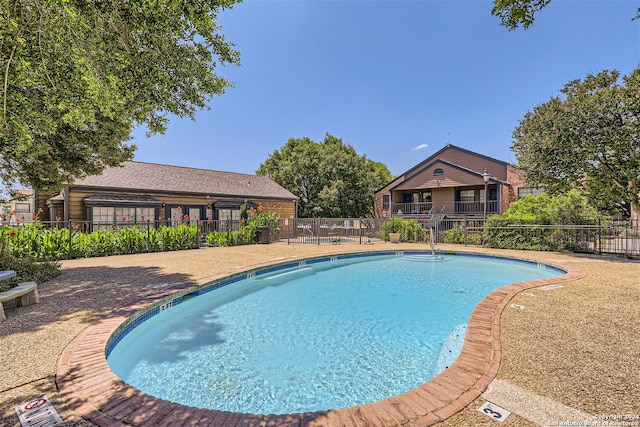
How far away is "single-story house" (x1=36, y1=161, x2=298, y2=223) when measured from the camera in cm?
1439

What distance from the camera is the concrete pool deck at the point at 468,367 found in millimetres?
2207

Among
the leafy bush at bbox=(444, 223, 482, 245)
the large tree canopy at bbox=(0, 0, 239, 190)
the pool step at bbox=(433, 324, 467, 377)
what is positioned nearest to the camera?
the large tree canopy at bbox=(0, 0, 239, 190)

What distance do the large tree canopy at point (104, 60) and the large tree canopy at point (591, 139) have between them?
1282cm

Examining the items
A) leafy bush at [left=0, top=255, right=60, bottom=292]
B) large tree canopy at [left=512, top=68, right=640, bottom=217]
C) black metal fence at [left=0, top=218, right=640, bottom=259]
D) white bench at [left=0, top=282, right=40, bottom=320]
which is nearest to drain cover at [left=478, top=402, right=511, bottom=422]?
white bench at [left=0, top=282, right=40, bottom=320]

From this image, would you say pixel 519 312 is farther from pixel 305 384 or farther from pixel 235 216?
pixel 235 216

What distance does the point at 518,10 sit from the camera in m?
2.98

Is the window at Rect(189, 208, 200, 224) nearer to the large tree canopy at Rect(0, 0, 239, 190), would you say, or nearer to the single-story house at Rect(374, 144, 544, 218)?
the large tree canopy at Rect(0, 0, 239, 190)

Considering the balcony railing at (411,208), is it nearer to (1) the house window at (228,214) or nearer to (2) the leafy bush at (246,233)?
(2) the leafy bush at (246,233)

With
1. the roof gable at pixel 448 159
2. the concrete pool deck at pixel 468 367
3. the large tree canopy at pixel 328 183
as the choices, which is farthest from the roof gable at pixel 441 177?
the concrete pool deck at pixel 468 367

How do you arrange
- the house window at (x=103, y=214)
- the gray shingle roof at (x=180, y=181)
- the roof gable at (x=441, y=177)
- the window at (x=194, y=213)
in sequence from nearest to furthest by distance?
the house window at (x=103, y=214)
the gray shingle roof at (x=180, y=181)
the window at (x=194, y=213)
the roof gable at (x=441, y=177)

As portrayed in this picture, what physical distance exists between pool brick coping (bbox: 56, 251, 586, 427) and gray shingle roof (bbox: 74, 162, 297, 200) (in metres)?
14.6

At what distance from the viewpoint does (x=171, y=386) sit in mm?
3420

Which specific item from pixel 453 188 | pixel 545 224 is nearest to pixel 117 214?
pixel 545 224

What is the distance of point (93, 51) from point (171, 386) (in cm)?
413
